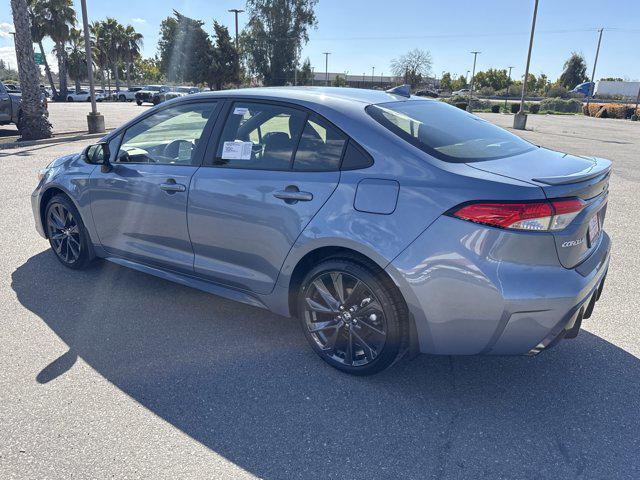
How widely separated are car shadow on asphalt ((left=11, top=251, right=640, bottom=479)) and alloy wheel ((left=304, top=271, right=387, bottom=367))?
0.16 metres

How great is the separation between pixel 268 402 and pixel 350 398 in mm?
459

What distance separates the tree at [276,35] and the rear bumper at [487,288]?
164 feet

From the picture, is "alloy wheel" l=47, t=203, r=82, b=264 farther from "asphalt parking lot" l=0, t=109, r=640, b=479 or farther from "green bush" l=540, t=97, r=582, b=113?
"green bush" l=540, t=97, r=582, b=113

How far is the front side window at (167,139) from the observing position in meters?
3.63

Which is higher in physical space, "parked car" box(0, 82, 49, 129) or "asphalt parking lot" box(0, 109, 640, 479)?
"parked car" box(0, 82, 49, 129)

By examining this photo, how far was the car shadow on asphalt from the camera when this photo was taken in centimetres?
239

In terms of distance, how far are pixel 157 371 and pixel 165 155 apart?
5.26ft

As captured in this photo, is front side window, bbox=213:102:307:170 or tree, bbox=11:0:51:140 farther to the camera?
tree, bbox=11:0:51:140

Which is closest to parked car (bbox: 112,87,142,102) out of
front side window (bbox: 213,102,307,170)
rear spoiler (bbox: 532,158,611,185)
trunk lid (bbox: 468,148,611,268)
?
front side window (bbox: 213,102,307,170)

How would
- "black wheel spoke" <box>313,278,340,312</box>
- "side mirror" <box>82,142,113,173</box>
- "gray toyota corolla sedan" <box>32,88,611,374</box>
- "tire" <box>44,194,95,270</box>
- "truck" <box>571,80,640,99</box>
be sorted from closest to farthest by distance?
"gray toyota corolla sedan" <box>32,88,611,374</box>
"black wheel spoke" <box>313,278,340,312</box>
"side mirror" <box>82,142,113,173</box>
"tire" <box>44,194,95,270</box>
"truck" <box>571,80,640,99</box>

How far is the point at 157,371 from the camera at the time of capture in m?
3.09

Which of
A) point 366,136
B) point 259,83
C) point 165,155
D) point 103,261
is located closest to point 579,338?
point 366,136

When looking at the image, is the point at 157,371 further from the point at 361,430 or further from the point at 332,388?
the point at 361,430

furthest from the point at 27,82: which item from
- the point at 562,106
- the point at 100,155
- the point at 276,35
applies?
the point at 562,106
